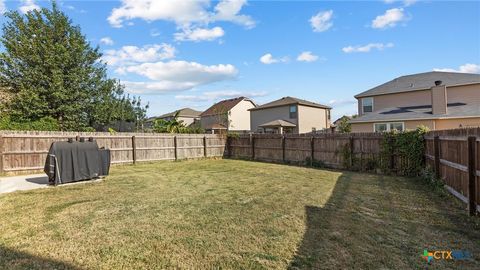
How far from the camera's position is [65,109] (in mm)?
17469

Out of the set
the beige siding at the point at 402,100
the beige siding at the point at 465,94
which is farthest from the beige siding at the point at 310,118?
the beige siding at the point at 465,94

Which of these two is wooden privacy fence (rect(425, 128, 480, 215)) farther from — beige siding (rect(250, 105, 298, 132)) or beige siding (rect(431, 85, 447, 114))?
Result: beige siding (rect(250, 105, 298, 132))

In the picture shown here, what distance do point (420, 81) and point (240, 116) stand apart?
78.5 ft

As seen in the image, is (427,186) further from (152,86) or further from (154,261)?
(152,86)

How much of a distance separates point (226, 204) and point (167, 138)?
11.1 meters

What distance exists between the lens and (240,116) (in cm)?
4006

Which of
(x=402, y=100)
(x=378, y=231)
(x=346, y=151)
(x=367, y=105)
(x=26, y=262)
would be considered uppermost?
(x=402, y=100)

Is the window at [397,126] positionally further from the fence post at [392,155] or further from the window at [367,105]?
the fence post at [392,155]

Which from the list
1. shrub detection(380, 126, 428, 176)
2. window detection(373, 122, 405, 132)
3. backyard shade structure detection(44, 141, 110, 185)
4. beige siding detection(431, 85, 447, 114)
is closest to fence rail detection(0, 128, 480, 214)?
shrub detection(380, 126, 428, 176)

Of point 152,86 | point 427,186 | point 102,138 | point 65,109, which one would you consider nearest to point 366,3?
point 427,186

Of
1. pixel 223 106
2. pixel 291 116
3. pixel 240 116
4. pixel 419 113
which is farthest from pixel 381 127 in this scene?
pixel 223 106

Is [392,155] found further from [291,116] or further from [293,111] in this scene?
[291,116]

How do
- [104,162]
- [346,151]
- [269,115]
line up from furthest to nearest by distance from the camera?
[269,115] < [346,151] < [104,162]

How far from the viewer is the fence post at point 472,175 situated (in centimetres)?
481
